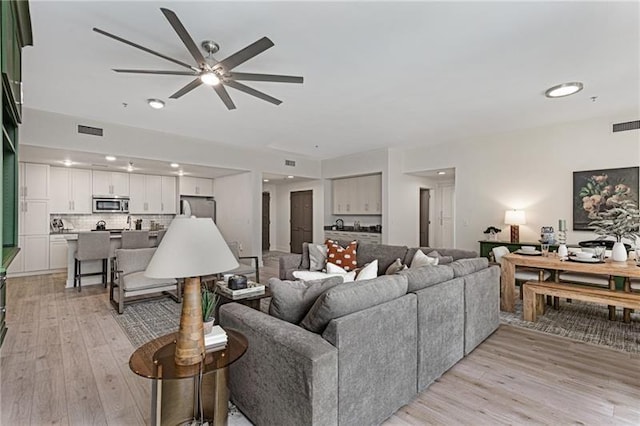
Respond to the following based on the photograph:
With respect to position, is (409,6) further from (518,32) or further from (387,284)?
(387,284)

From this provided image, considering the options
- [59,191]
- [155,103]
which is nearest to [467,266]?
Result: [155,103]

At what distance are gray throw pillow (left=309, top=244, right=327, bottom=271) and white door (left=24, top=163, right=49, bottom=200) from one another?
19.2 feet

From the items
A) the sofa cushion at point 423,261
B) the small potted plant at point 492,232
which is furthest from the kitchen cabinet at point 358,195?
the sofa cushion at point 423,261

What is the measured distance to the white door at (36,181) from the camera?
6.25 meters

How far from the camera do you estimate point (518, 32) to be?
2613mm

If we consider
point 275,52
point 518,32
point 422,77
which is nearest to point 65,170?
point 275,52

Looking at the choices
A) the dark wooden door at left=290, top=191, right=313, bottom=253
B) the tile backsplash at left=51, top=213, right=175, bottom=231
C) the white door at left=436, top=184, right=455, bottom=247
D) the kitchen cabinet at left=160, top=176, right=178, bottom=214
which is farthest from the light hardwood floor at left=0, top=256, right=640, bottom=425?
the dark wooden door at left=290, top=191, right=313, bottom=253

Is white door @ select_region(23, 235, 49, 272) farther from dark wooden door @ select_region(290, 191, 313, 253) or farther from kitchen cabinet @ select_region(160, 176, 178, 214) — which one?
dark wooden door @ select_region(290, 191, 313, 253)

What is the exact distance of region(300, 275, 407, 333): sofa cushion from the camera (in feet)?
5.47

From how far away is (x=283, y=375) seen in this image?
157 centimetres

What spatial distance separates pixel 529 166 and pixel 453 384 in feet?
15.5

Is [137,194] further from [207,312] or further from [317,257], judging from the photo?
[207,312]

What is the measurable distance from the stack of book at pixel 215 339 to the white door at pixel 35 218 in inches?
274

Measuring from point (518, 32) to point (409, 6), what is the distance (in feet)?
3.44
